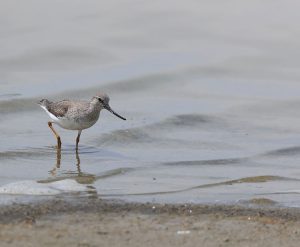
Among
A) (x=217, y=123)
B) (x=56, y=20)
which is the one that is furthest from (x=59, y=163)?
(x=56, y=20)

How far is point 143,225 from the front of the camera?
5.97 meters

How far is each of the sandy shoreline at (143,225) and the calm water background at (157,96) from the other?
1.83ft

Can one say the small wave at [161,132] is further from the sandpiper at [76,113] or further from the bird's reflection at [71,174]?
the bird's reflection at [71,174]

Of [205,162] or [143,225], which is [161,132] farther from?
[143,225]

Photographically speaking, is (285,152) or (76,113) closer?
(285,152)

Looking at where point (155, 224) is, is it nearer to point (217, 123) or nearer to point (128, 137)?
point (128, 137)

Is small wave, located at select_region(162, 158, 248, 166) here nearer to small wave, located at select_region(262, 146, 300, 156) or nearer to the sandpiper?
small wave, located at select_region(262, 146, 300, 156)

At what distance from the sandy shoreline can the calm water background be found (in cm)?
56

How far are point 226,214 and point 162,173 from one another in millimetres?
2298

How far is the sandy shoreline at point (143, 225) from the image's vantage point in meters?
5.57

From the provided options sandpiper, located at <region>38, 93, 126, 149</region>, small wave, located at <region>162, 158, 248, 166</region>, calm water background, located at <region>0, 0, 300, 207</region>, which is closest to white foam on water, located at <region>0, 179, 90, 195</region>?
calm water background, located at <region>0, 0, 300, 207</region>

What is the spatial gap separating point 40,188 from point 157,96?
17.7 feet

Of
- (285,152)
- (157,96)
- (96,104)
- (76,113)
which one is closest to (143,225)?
(285,152)

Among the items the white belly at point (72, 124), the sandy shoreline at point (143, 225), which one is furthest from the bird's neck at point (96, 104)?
the sandy shoreline at point (143, 225)
